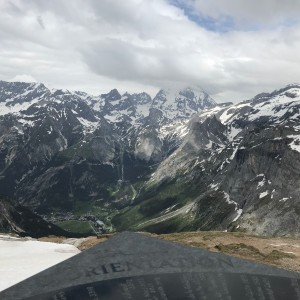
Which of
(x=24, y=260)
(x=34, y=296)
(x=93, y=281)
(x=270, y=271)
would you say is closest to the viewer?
(x=34, y=296)

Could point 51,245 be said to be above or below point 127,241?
below

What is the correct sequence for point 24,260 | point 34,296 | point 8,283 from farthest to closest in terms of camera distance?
point 24,260 < point 8,283 < point 34,296

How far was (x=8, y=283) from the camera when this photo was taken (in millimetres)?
30406

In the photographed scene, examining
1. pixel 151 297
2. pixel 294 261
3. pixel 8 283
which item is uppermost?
pixel 151 297

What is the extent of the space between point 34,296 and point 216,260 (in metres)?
11.0

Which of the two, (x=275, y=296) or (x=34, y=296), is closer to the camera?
(x=34, y=296)

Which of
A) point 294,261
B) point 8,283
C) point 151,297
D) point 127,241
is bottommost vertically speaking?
point 294,261

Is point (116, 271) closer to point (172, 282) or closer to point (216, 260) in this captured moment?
point (172, 282)

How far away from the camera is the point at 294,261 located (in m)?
49.1

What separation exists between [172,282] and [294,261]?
29424 mm

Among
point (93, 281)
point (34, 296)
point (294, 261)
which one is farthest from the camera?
point (294, 261)

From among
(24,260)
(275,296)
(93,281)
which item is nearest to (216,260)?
(275,296)

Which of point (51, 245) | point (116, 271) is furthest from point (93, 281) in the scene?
point (51, 245)

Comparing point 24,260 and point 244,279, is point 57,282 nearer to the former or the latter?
point 244,279
